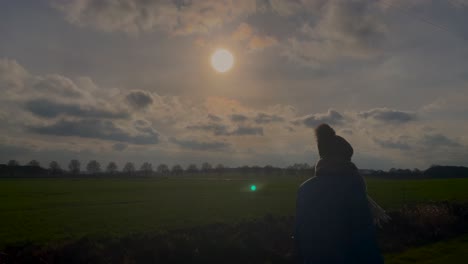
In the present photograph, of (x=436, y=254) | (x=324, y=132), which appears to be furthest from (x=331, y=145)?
(x=436, y=254)

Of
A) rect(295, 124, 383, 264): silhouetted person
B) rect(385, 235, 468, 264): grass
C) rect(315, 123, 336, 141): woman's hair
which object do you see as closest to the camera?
Answer: rect(295, 124, 383, 264): silhouetted person

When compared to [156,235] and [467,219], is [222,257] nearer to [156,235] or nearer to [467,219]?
[156,235]

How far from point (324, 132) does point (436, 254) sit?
42.1ft

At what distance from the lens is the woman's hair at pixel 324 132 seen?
4906 mm

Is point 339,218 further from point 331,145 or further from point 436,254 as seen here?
point 436,254

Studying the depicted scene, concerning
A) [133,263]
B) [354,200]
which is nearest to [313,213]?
[354,200]

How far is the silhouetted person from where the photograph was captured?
15.3 feet

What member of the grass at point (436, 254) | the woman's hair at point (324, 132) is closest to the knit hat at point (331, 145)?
the woman's hair at point (324, 132)

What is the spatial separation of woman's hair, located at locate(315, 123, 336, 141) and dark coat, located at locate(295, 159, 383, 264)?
319mm

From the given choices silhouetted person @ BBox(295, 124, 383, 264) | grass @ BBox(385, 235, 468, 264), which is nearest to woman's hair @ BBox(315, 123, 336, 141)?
silhouetted person @ BBox(295, 124, 383, 264)

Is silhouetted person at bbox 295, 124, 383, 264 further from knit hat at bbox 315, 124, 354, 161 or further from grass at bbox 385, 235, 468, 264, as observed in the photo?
grass at bbox 385, 235, 468, 264

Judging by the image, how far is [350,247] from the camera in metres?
4.66

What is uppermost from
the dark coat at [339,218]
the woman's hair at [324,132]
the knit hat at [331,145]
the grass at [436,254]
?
the woman's hair at [324,132]

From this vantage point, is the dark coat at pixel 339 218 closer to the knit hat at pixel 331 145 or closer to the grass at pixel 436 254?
the knit hat at pixel 331 145
